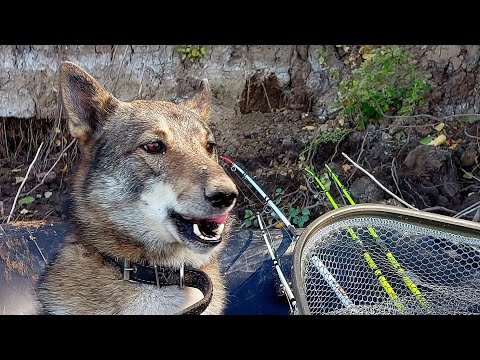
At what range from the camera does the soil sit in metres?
4.43

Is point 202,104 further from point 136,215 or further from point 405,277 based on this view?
point 405,277

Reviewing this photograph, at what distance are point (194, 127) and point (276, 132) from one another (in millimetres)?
2815

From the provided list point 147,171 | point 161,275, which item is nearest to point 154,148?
point 147,171

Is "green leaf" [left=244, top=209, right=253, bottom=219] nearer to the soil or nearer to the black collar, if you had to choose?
the soil

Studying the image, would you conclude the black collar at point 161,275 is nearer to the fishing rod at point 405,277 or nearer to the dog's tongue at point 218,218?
the dog's tongue at point 218,218

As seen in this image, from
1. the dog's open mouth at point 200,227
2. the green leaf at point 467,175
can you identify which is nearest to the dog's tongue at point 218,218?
the dog's open mouth at point 200,227

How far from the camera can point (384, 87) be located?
196 inches

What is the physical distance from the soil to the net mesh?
1.43 m

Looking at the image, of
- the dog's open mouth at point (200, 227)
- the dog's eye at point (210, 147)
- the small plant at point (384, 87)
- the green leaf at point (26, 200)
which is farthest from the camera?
the green leaf at point (26, 200)

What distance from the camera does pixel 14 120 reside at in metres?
5.67

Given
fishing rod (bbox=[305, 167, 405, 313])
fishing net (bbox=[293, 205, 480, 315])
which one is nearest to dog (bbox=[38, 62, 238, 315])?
fishing net (bbox=[293, 205, 480, 315])

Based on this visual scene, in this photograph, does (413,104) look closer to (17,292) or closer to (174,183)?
(174,183)

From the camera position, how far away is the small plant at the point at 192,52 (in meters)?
5.62

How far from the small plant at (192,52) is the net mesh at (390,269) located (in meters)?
3.39
